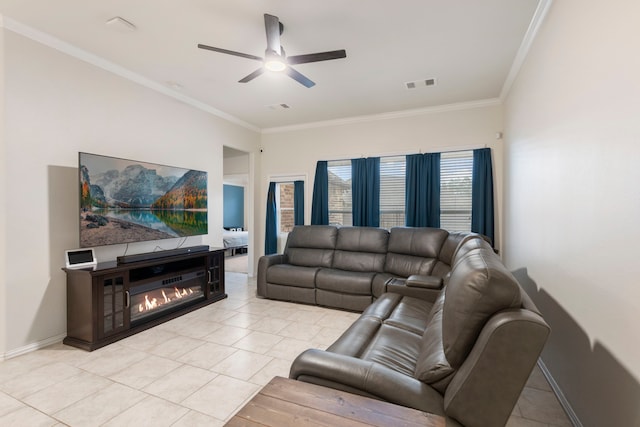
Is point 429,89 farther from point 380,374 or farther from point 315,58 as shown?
point 380,374

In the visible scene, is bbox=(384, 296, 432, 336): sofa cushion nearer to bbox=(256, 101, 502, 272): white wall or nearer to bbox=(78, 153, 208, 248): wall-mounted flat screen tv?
bbox=(256, 101, 502, 272): white wall

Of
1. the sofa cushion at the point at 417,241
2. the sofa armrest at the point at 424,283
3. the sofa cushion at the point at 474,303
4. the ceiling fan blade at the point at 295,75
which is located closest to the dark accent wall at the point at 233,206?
the sofa cushion at the point at 417,241

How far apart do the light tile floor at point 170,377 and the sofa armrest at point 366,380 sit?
975 mm

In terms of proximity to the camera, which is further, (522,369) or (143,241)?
(143,241)

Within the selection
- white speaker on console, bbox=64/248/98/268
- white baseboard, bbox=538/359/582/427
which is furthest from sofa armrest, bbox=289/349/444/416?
white speaker on console, bbox=64/248/98/268

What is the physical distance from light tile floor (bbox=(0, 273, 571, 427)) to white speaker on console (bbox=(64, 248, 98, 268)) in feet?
2.65

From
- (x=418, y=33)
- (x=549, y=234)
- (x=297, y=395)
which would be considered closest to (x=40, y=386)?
(x=297, y=395)

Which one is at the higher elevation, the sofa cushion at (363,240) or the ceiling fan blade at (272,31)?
the ceiling fan blade at (272,31)

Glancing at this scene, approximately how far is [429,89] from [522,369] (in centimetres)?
386

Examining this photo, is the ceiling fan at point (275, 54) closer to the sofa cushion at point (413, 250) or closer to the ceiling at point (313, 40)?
the ceiling at point (313, 40)

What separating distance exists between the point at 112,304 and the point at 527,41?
4.80m

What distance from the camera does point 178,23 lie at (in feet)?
8.75

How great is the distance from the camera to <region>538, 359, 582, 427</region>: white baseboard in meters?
1.85

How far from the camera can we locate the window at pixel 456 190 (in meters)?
4.64
